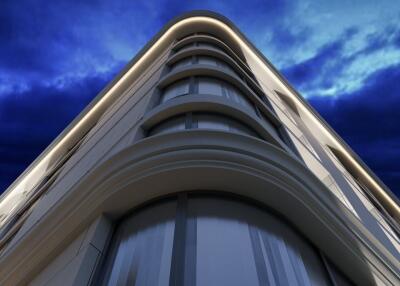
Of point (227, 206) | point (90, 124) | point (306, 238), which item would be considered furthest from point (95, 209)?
point (90, 124)

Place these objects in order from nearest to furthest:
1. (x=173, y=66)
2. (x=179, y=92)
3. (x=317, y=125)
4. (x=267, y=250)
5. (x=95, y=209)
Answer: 1. (x=267, y=250)
2. (x=95, y=209)
3. (x=179, y=92)
4. (x=173, y=66)
5. (x=317, y=125)

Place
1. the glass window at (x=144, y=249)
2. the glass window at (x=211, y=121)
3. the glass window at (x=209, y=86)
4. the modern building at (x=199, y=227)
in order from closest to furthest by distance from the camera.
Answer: the glass window at (x=144, y=249)
the modern building at (x=199, y=227)
the glass window at (x=211, y=121)
the glass window at (x=209, y=86)

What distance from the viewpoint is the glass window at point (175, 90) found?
31.8 ft

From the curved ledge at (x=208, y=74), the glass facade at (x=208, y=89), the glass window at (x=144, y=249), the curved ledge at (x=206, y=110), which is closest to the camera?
the glass window at (x=144, y=249)

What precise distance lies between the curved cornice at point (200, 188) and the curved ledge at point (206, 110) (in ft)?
6.12

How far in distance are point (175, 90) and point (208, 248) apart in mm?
6192

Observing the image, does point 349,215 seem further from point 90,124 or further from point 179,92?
point 90,124

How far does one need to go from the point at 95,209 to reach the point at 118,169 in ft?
2.22

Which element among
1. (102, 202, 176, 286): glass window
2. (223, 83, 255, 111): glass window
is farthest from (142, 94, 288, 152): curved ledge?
A: (102, 202, 176, 286): glass window

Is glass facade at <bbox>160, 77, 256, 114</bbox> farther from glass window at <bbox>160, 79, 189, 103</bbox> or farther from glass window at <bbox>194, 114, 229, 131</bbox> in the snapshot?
glass window at <bbox>194, 114, 229, 131</bbox>

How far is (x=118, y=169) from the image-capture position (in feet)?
19.1

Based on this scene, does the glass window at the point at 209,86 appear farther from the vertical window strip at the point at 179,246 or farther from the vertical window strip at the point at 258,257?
the vertical window strip at the point at 258,257

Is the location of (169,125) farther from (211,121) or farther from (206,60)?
(206,60)

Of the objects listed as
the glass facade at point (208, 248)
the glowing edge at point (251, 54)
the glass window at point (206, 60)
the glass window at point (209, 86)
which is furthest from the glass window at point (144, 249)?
the glowing edge at point (251, 54)
